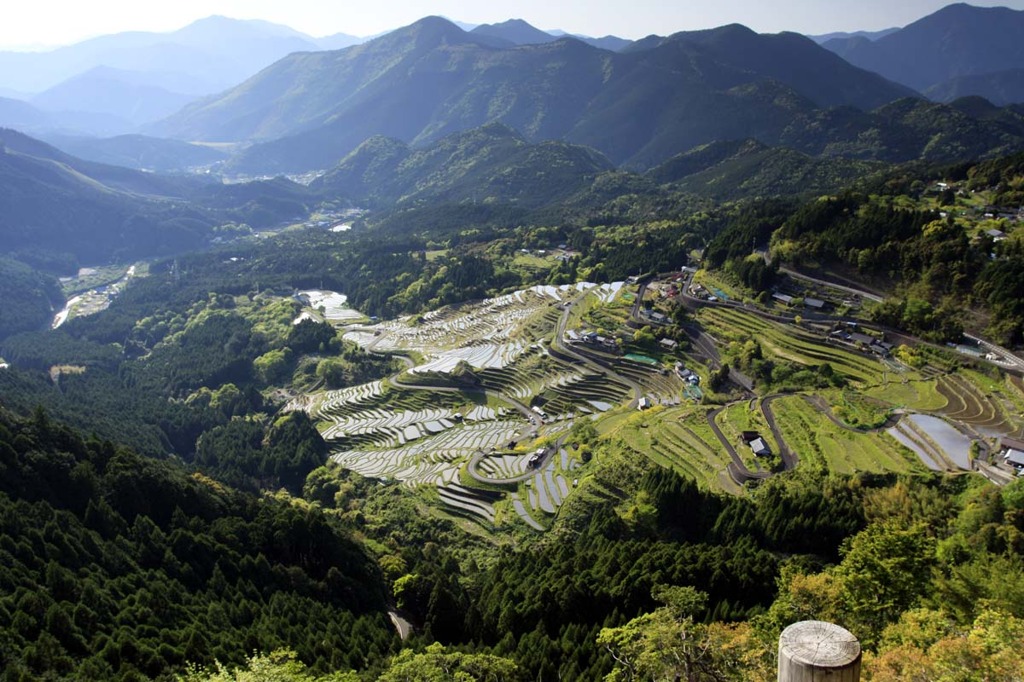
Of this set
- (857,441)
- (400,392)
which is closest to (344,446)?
(400,392)

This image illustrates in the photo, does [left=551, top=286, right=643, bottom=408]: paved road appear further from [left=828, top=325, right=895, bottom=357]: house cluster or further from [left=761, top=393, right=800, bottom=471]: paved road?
[left=828, top=325, right=895, bottom=357]: house cluster

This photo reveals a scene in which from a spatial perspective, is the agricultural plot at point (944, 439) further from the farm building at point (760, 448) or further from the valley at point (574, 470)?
the farm building at point (760, 448)

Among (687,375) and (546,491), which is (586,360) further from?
(546,491)

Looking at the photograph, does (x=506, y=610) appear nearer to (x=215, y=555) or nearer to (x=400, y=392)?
(x=215, y=555)

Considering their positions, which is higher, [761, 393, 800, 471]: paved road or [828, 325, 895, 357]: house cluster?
[828, 325, 895, 357]: house cluster

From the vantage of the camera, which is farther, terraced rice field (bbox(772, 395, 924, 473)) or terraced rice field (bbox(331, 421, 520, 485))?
terraced rice field (bbox(331, 421, 520, 485))

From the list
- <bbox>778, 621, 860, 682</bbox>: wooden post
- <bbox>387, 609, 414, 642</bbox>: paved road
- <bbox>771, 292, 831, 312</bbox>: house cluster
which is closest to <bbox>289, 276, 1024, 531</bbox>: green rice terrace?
<bbox>771, 292, 831, 312</bbox>: house cluster

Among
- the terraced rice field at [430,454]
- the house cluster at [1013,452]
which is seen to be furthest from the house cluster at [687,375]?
the house cluster at [1013,452]
